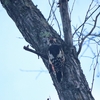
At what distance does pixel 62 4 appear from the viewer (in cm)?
206

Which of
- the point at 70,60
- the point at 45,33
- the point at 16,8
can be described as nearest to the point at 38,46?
the point at 45,33

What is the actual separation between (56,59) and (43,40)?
23 centimetres

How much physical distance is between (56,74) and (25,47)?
13.0 inches

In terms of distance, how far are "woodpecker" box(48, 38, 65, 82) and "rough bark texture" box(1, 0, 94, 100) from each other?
0.04 metres

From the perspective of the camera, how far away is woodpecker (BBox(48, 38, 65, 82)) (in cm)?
186

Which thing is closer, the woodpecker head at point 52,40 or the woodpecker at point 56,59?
the woodpecker at point 56,59

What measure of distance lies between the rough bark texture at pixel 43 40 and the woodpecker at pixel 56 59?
37 mm

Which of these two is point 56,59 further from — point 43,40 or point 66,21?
point 66,21

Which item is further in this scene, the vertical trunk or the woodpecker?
the vertical trunk

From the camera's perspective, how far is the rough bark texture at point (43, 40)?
180cm

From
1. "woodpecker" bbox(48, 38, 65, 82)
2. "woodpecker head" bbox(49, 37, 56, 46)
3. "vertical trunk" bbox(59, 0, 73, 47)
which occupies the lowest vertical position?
"woodpecker" bbox(48, 38, 65, 82)

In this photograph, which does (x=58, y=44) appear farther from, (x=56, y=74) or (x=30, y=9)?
(x=30, y=9)

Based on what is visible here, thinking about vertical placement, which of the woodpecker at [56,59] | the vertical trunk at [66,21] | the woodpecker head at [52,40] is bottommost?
the woodpecker at [56,59]

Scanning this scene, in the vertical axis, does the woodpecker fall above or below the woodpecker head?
below
